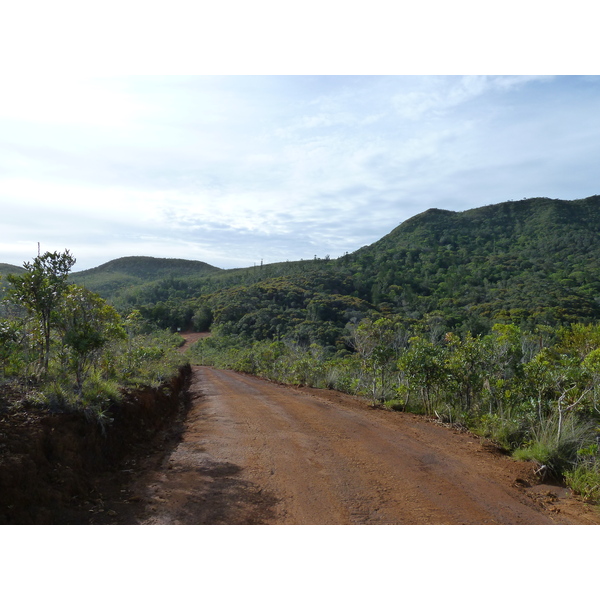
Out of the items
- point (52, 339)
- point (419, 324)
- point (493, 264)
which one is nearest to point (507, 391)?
point (52, 339)

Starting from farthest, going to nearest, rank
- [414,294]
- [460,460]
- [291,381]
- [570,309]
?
[414,294]
[570,309]
[291,381]
[460,460]

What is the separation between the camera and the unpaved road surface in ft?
12.8

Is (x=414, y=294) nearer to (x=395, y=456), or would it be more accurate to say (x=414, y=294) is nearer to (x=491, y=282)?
(x=491, y=282)

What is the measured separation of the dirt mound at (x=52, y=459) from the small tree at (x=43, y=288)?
137cm

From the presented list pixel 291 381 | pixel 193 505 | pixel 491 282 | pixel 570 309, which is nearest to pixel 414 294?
pixel 491 282

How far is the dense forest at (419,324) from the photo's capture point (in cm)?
571

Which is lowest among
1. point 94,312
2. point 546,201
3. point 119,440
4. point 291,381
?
point 291,381

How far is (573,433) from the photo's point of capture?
5.15 m

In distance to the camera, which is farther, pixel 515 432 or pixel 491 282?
pixel 491 282

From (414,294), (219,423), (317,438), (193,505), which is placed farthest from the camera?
(414,294)

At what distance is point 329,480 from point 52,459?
3.04 metres

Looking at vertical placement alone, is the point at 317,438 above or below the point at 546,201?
below

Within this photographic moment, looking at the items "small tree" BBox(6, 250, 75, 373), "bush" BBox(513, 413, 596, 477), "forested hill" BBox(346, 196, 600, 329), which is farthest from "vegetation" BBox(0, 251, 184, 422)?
"forested hill" BBox(346, 196, 600, 329)

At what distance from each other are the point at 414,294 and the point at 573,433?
169 ft
